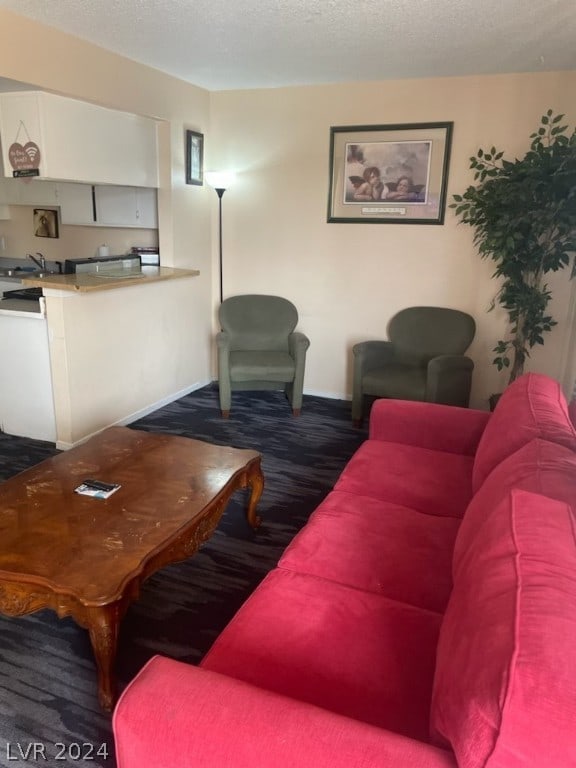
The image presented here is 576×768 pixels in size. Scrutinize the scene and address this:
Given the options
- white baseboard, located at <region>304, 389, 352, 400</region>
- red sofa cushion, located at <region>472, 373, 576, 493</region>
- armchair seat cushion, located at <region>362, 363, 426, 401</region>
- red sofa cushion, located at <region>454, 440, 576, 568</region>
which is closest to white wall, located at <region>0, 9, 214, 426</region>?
white baseboard, located at <region>304, 389, 352, 400</region>

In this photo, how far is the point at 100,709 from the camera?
1.74m

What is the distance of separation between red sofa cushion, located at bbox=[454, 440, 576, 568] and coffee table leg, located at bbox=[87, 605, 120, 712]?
982mm

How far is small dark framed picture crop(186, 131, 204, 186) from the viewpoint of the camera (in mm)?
4309

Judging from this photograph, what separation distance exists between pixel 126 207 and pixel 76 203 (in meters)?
0.56

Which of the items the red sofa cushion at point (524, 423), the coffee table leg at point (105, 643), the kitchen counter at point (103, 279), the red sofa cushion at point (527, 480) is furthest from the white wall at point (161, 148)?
the red sofa cushion at point (527, 480)

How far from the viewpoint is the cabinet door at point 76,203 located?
5020mm

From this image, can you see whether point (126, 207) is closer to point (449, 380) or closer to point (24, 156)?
point (24, 156)

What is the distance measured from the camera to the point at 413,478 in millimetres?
→ 2258

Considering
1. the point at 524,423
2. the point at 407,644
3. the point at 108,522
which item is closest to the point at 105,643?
the point at 108,522

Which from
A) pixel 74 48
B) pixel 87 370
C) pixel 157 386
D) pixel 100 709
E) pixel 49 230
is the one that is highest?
pixel 74 48

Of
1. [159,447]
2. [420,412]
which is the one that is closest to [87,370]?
[159,447]

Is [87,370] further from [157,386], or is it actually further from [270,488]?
[270,488]

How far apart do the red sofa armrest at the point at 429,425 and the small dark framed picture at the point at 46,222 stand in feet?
14.0

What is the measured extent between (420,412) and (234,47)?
2.40 meters
